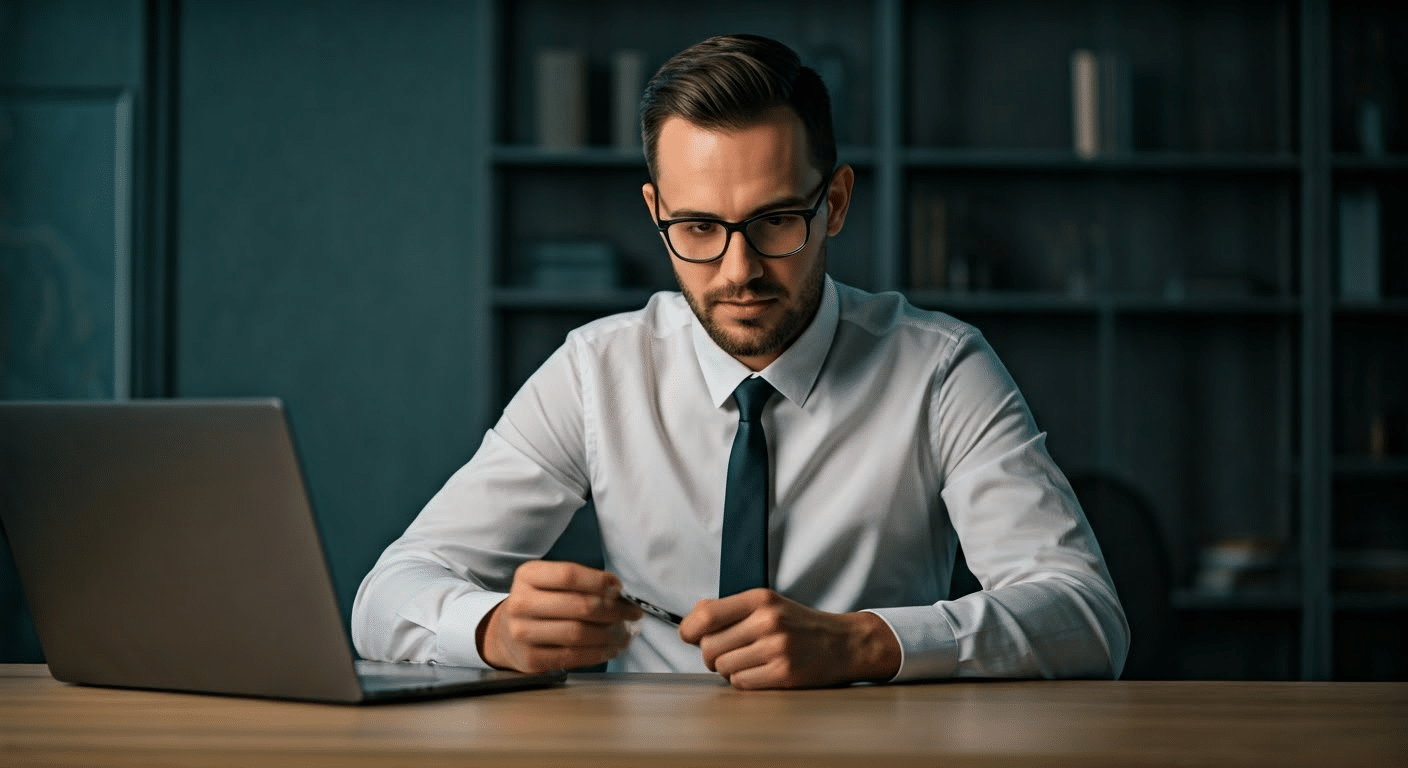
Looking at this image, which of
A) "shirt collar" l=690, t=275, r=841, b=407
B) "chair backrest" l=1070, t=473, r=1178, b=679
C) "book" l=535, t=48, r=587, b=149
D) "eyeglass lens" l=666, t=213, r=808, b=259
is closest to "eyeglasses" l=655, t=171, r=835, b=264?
"eyeglass lens" l=666, t=213, r=808, b=259

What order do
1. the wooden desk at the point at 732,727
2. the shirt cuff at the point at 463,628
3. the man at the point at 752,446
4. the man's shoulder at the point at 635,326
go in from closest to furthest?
1. the wooden desk at the point at 732,727
2. the shirt cuff at the point at 463,628
3. the man at the point at 752,446
4. the man's shoulder at the point at 635,326

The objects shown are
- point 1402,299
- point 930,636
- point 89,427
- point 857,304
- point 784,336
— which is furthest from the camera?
point 1402,299

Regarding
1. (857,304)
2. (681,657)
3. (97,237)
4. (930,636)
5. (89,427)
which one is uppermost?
(97,237)

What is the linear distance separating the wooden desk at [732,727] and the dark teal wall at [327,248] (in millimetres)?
2711

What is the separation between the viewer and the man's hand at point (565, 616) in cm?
108

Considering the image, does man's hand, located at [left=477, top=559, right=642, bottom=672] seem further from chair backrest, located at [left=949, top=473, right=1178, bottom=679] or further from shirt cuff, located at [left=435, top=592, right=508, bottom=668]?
chair backrest, located at [left=949, top=473, right=1178, bottom=679]

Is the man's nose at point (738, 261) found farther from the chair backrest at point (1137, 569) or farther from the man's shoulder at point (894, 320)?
the chair backrest at point (1137, 569)

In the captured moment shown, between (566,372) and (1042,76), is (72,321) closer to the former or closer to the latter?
(566,372)

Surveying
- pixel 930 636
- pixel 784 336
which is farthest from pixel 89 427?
pixel 784 336

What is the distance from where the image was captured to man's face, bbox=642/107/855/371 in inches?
57.0

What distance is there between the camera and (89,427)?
95 cm

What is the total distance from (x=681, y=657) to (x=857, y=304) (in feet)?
1.63

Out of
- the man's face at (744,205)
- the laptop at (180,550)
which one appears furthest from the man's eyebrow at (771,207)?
the laptop at (180,550)

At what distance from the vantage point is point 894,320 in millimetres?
1682
